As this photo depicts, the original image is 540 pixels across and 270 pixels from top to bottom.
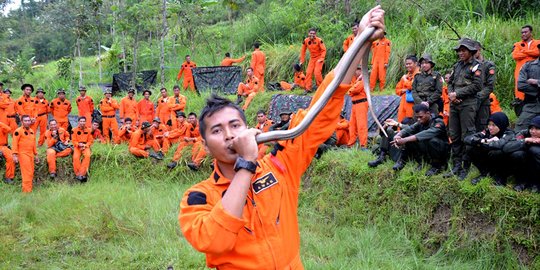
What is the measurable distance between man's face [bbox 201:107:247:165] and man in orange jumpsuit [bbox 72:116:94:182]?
32.5 ft

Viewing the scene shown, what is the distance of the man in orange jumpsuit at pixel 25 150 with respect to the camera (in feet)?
36.2

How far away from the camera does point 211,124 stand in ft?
6.63

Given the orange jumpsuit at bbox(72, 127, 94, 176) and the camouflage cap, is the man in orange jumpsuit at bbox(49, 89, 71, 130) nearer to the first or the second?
the orange jumpsuit at bbox(72, 127, 94, 176)

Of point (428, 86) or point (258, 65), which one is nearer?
point (428, 86)

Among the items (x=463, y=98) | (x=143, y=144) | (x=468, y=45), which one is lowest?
(x=143, y=144)

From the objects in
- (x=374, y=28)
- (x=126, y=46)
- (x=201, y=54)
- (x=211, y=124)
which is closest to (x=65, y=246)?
(x=211, y=124)

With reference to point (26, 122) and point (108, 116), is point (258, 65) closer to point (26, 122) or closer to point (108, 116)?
point (108, 116)

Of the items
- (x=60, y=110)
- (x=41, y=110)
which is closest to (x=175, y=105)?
(x=60, y=110)

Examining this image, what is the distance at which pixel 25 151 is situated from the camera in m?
11.2

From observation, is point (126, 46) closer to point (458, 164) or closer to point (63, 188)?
point (63, 188)

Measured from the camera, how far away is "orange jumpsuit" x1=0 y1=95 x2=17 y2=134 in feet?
43.7

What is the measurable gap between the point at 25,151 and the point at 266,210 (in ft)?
35.1

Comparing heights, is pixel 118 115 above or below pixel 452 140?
below

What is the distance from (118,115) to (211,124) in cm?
1335
